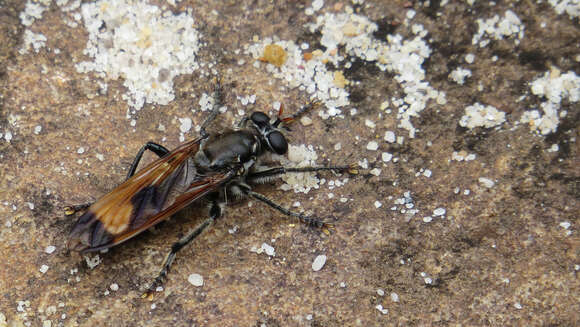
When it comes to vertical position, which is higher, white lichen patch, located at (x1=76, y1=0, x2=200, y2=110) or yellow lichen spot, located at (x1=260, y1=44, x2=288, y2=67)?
white lichen patch, located at (x1=76, y1=0, x2=200, y2=110)

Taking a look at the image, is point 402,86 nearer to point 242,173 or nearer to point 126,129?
point 242,173

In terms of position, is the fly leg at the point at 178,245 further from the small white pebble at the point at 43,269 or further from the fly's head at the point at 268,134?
the small white pebble at the point at 43,269

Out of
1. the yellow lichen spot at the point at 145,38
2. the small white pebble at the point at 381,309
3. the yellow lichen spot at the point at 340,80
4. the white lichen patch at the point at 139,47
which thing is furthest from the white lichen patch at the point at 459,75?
the yellow lichen spot at the point at 145,38

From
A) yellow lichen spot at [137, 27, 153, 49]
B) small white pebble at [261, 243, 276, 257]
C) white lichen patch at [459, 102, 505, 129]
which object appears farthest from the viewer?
yellow lichen spot at [137, 27, 153, 49]

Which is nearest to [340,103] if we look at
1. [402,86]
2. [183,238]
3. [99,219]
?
[402,86]

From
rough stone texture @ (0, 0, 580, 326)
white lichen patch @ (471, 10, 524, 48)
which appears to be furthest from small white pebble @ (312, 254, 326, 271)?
white lichen patch @ (471, 10, 524, 48)

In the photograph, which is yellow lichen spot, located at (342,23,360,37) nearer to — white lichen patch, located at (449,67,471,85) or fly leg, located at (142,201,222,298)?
white lichen patch, located at (449,67,471,85)
